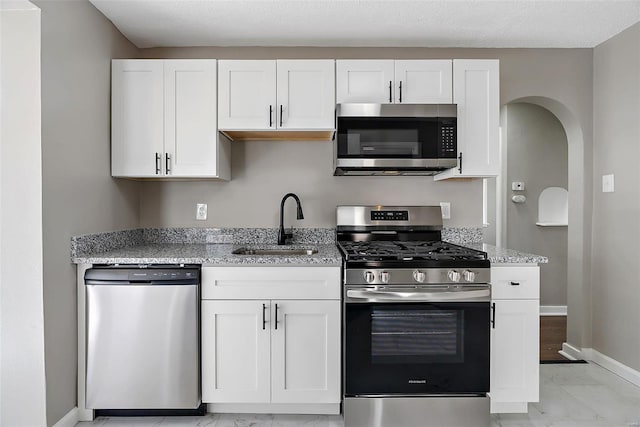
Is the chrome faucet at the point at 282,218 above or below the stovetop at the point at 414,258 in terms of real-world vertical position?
above

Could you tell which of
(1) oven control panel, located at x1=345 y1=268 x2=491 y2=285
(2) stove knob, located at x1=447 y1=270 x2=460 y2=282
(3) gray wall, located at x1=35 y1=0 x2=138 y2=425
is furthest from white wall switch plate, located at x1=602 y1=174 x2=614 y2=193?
(3) gray wall, located at x1=35 y1=0 x2=138 y2=425

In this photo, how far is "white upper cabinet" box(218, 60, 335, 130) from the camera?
2.46 m

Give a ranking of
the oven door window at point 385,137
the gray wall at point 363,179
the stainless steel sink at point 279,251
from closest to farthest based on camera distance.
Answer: the oven door window at point 385,137 → the stainless steel sink at point 279,251 → the gray wall at point 363,179

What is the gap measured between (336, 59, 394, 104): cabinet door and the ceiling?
276mm

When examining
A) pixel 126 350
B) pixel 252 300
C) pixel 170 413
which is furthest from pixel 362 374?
pixel 126 350

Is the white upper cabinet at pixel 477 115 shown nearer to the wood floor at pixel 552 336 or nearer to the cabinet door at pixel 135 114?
the wood floor at pixel 552 336

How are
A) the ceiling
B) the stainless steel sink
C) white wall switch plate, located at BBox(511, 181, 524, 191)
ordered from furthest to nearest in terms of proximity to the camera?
1. white wall switch plate, located at BBox(511, 181, 524, 191)
2. the stainless steel sink
3. the ceiling

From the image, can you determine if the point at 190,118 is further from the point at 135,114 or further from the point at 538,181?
the point at 538,181

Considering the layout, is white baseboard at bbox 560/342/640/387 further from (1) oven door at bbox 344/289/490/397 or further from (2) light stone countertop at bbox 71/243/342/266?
(2) light stone countertop at bbox 71/243/342/266

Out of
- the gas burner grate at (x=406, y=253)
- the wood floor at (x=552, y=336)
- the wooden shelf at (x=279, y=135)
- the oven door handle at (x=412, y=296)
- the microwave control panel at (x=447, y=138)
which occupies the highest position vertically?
the wooden shelf at (x=279, y=135)

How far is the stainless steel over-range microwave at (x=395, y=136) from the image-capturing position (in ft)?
7.86

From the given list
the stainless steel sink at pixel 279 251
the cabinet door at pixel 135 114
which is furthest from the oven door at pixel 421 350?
the cabinet door at pixel 135 114

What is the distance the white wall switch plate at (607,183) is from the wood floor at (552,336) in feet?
4.28

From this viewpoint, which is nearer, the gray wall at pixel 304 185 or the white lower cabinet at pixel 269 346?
the white lower cabinet at pixel 269 346
